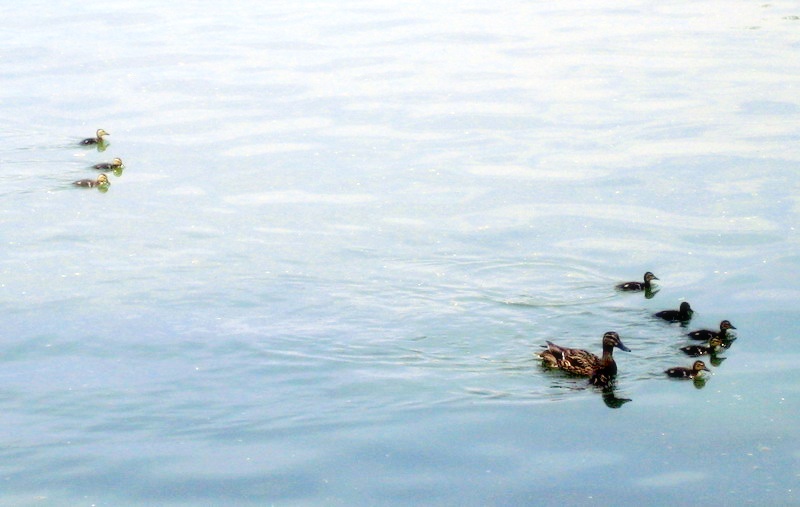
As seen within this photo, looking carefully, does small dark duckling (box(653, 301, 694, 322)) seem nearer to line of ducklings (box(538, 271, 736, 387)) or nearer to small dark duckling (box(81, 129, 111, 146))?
line of ducklings (box(538, 271, 736, 387))

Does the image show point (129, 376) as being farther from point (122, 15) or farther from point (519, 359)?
point (122, 15)

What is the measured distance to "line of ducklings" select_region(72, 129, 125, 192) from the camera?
16641 mm

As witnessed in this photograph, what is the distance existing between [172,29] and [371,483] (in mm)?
19479

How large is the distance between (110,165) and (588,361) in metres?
8.54

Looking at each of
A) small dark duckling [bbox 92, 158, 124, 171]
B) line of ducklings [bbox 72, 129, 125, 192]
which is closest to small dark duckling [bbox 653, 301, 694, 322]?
line of ducklings [bbox 72, 129, 125, 192]

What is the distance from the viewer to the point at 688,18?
26.4 metres

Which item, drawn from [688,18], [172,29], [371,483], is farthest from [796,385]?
[172,29]

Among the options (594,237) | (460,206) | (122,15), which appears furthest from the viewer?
(122,15)

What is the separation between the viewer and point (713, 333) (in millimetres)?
11422

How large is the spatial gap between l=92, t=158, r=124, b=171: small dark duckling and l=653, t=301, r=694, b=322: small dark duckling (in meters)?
8.20

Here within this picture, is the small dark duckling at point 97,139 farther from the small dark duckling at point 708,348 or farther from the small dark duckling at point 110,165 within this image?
the small dark duckling at point 708,348

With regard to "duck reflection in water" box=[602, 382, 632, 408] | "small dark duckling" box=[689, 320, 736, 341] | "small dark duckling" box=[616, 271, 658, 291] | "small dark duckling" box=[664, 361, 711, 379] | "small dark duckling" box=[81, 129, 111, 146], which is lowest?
"duck reflection in water" box=[602, 382, 632, 408]

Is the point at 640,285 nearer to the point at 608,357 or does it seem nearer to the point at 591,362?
the point at 608,357

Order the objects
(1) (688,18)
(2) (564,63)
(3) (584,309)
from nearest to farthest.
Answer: (3) (584,309) → (2) (564,63) → (1) (688,18)
